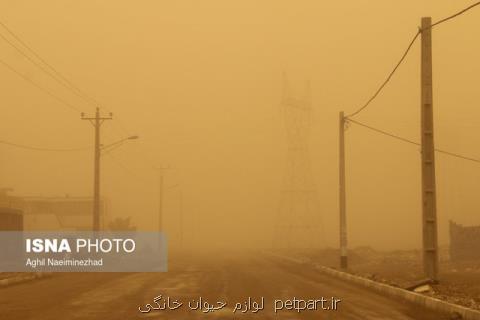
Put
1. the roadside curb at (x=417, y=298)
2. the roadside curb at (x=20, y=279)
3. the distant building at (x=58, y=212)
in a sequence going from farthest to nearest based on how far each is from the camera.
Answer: the distant building at (x=58, y=212) → the roadside curb at (x=20, y=279) → the roadside curb at (x=417, y=298)

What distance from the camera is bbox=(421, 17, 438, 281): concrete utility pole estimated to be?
78.2 feet

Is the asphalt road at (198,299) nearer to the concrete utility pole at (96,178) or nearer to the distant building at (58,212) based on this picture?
the concrete utility pole at (96,178)

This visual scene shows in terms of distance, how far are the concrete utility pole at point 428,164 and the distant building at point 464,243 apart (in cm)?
1764

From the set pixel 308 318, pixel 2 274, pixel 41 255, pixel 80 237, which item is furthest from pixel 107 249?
pixel 308 318

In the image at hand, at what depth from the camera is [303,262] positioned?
47.2 m

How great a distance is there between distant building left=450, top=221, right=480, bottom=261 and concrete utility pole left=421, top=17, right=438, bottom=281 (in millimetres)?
17640

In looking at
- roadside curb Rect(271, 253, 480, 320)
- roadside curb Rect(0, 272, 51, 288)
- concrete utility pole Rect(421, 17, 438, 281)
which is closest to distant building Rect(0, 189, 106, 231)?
roadside curb Rect(0, 272, 51, 288)

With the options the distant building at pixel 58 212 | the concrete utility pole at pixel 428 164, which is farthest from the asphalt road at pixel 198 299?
the distant building at pixel 58 212

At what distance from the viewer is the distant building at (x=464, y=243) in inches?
1615

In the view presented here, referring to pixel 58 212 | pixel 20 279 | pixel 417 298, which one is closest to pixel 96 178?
pixel 20 279

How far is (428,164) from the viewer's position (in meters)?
24.3

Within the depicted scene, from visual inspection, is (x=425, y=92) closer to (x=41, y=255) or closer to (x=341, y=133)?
(x=341, y=133)

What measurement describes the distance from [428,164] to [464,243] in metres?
19.5

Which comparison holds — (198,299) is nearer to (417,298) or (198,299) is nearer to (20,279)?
(417,298)
